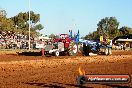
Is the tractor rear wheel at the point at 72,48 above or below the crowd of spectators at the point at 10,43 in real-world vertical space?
below

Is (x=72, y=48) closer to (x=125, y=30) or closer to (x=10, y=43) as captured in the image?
(x=10, y=43)

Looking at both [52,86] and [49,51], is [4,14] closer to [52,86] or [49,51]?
[49,51]

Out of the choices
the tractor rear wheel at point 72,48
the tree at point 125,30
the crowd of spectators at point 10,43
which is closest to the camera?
the tractor rear wheel at point 72,48

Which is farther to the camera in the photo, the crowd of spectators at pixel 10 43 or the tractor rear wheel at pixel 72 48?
the crowd of spectators at pixel 10 43

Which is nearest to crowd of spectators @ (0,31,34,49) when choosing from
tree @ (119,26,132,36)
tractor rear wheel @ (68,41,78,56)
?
tractor rear wheel @ (68,41,78,56)

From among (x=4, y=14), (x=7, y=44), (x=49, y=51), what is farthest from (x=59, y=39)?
(x=4, y=14)

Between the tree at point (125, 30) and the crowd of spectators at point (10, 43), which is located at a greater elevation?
the tree at point (125, 30)

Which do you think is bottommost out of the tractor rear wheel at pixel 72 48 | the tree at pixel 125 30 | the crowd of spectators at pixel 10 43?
the tractor rear wheel at pixel 72 48

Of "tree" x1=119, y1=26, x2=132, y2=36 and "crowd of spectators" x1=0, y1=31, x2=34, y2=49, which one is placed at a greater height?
"tree" x1=119, y1=26, x2=132, y2=36

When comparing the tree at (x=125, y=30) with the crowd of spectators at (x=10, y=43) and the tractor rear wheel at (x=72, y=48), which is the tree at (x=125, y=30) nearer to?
Answer: the crowd of spectators at (x=10, y=43)

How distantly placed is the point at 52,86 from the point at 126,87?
218cm

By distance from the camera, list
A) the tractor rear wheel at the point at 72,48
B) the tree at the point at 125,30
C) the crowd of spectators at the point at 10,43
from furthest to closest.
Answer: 1. the tree at the point at 125,30
2. the crowd of spectators at the point at 10,43
3. the tractor rear wheel at the point at 72,48

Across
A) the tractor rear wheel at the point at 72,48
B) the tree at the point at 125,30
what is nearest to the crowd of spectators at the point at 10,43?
the tractor rear wheel at the point at 72,48

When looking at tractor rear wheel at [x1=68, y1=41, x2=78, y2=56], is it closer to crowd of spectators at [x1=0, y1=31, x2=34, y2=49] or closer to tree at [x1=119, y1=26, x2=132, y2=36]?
crowd of spectators at [x1=0, y1=31, x2=34, y2=49]
